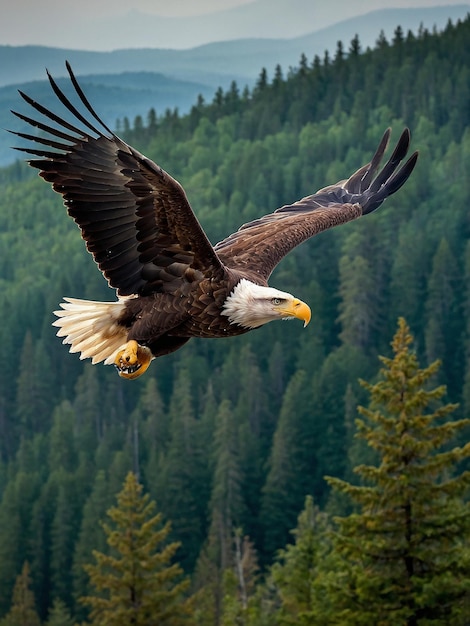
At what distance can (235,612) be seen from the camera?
2753 centimetres

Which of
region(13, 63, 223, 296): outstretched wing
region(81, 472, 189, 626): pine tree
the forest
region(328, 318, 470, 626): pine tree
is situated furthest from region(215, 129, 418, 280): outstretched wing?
the forest

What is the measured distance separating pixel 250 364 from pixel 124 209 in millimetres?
63059

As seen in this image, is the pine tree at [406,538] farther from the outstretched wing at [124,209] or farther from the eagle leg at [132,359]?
the outstretched wing at [124,209]

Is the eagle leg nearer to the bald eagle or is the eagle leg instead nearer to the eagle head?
the bald eagle

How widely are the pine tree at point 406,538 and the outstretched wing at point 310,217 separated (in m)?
5.31

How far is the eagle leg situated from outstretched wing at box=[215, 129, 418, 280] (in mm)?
930

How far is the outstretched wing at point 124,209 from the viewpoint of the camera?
27.2 ft

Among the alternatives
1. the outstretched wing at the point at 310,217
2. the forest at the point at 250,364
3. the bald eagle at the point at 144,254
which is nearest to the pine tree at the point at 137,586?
the forest at the point at 250,364

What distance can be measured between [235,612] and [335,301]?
2075 inches

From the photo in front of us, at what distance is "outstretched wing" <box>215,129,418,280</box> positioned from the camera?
9758 millimetres

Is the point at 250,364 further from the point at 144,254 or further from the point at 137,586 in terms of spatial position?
the point at 144,254

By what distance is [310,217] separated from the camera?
1093 cm

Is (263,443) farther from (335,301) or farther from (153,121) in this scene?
(153,121)

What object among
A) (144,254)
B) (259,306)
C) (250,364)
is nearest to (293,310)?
(259,306)
